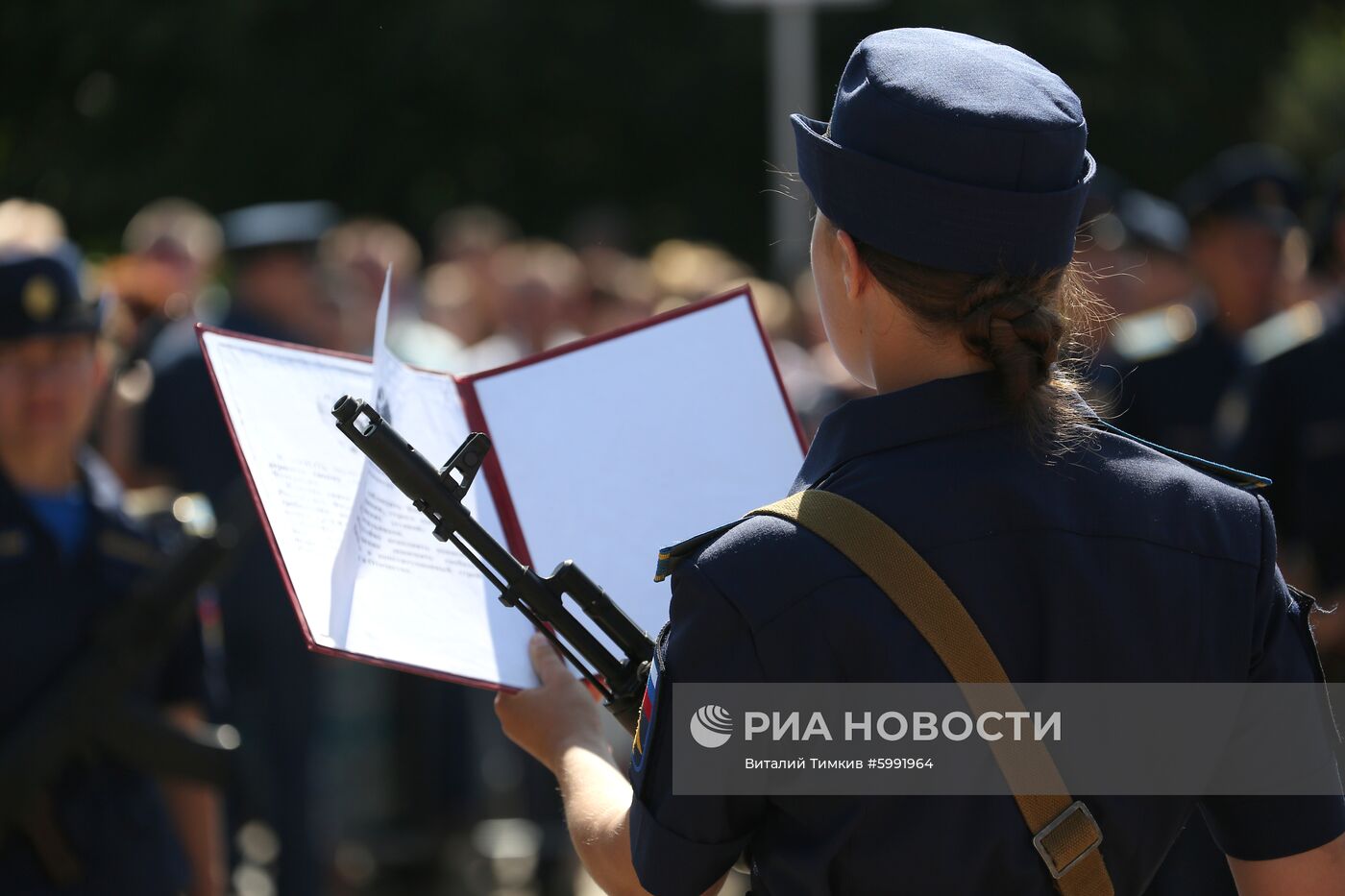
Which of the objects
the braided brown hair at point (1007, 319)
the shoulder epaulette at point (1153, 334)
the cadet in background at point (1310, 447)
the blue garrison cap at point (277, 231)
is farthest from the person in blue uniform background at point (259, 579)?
the braided brown hair at point (1007, 319)

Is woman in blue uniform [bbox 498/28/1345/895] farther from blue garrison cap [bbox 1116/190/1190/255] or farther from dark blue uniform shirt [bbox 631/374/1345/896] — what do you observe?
blue garrison cap [bbox 1116/190/1190/255]

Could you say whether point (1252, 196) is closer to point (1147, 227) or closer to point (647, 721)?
point (1147, 227)

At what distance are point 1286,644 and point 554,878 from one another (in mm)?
4993

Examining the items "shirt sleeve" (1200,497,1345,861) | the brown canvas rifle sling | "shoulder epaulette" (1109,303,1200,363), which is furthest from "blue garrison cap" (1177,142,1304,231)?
the brown canvas rifle sling

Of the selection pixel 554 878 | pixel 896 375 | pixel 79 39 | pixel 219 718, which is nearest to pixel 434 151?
pixel 79 39

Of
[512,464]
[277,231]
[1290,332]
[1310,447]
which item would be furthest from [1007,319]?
[277,231]

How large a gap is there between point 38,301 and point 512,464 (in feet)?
4.98

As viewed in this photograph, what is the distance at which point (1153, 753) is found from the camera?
1.60 m

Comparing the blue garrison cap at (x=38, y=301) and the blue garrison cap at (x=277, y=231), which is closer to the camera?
the blue garrison cap at (x=38, y=301)

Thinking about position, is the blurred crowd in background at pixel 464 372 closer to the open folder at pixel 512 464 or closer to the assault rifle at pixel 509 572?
the open folder at pixel 512 464

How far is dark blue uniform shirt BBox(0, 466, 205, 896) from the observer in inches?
114

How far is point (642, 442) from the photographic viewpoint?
2.12 m

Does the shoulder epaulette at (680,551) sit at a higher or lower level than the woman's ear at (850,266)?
lower

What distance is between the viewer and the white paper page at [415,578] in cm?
185
